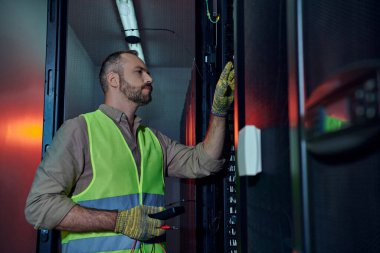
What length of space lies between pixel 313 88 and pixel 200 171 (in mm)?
1443

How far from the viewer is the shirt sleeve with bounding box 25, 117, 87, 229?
152 centimetres

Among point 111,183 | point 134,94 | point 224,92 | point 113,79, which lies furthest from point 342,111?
point 113,79

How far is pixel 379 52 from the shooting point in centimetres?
38

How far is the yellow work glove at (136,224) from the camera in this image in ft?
5.05

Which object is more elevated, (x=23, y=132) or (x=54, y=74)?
(x=54, y=74)

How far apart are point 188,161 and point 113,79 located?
2.00ft

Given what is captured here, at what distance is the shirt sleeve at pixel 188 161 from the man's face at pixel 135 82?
24 cm

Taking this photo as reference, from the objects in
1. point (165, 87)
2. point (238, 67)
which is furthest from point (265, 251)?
point (165, 87)

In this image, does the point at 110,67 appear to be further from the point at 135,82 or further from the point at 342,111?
the point at 342,111

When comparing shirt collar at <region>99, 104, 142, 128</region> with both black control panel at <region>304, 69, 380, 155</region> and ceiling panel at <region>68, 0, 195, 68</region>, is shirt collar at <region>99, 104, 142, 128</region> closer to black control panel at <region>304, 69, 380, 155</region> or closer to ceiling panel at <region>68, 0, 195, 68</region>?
ceiling panel at <region>68, 0, 195, 68</region>

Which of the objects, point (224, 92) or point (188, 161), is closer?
point (224, 92)

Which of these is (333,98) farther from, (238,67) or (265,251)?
(238,67)

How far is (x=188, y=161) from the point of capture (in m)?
1.90

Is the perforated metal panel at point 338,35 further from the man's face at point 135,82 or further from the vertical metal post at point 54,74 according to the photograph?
the man's face at point 135,82
